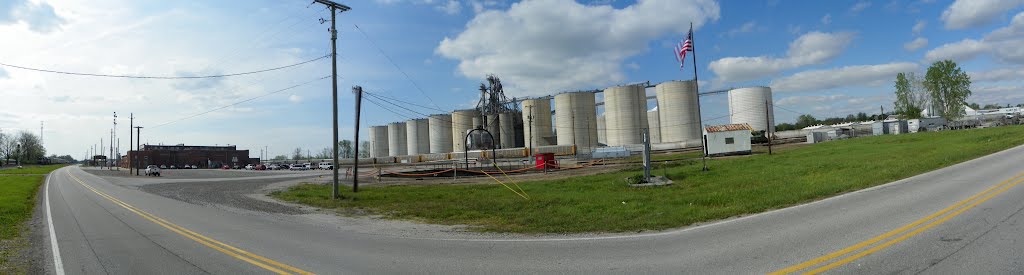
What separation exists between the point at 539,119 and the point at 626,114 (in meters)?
17.4

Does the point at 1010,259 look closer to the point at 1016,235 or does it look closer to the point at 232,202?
the point at 1016,235

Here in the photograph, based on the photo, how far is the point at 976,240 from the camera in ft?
23.6

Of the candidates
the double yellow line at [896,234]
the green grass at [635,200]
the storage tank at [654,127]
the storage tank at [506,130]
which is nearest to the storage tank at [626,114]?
the storage tank at [654,127]

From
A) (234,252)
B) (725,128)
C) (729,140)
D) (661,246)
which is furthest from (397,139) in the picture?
(661,246)

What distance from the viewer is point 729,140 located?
44.4 metres

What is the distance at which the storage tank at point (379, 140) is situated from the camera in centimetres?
13800

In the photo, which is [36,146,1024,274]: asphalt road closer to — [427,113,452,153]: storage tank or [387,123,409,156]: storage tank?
[427,113,452,153]: storage tank

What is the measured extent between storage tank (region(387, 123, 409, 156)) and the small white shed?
312 feet

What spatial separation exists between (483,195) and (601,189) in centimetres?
495

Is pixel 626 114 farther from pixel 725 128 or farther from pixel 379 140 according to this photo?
pixel 379 140

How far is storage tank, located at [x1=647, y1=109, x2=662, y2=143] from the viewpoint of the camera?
303 ft

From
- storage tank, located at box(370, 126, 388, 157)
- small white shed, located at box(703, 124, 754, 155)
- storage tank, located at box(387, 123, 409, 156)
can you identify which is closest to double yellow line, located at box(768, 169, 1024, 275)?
small white shed, located at box(703, 124, 754, 155)

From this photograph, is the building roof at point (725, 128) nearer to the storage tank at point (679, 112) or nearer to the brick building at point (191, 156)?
the storage tank at point (679, 112)

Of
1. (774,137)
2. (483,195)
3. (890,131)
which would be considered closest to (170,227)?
(483,195)
